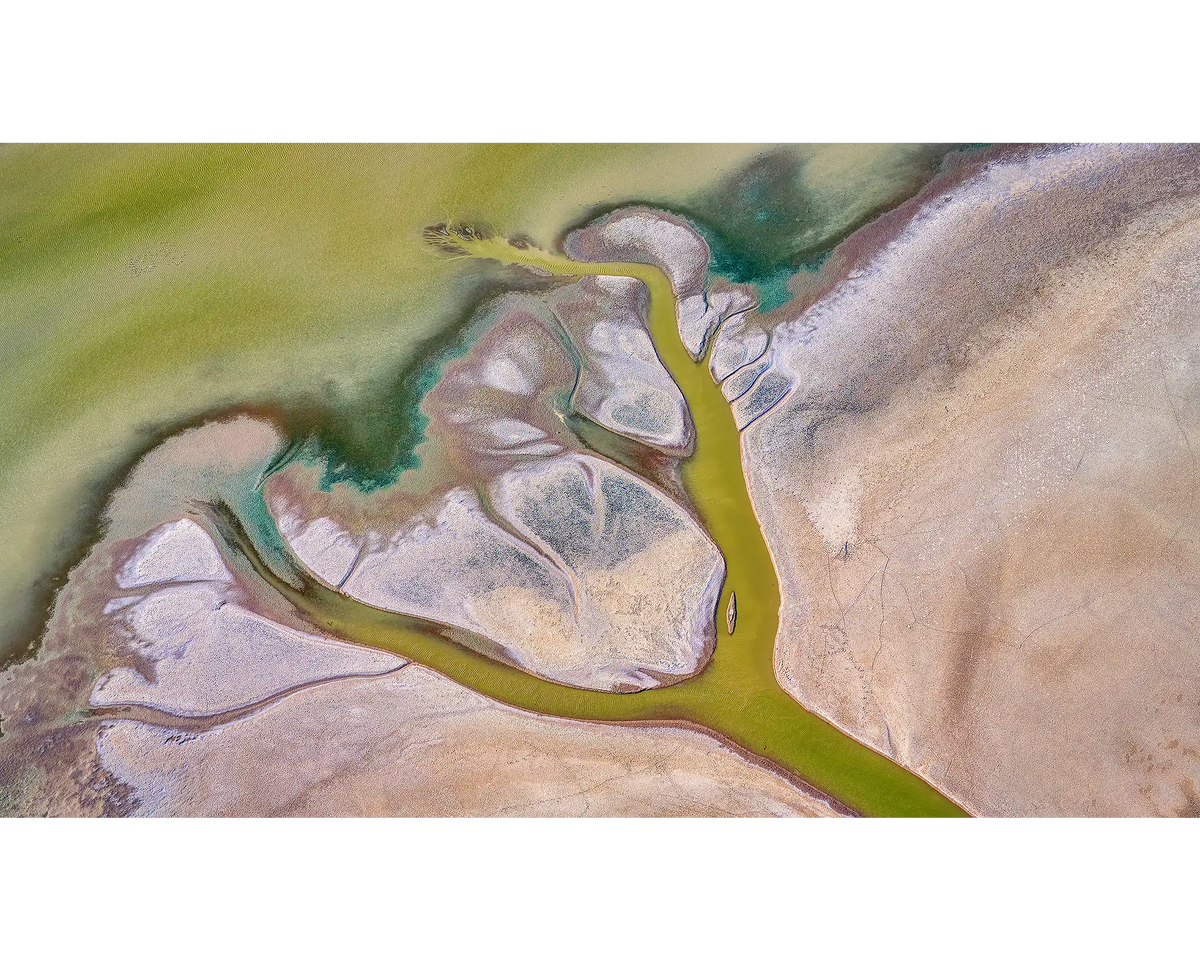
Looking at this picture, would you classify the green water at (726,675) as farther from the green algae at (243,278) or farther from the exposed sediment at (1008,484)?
the green algae at (243,278)

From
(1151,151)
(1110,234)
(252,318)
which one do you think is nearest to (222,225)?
(252,318)

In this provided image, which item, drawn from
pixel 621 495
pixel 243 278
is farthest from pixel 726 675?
pixel 243 278

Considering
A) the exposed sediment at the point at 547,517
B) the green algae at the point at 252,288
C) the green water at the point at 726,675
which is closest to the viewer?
the green water at the point at 726,675

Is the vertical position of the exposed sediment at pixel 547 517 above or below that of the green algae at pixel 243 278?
below

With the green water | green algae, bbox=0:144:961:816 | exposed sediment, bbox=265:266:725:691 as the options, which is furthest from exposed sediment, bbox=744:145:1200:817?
exposed sediment, bbox=265:266:725:691

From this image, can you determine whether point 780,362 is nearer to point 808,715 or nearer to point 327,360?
point 808,715

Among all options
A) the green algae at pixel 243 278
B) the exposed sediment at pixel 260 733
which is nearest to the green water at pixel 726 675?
the exposed sediment at pixel 260 733

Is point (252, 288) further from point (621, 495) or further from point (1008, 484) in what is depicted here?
point (1008, 484)
